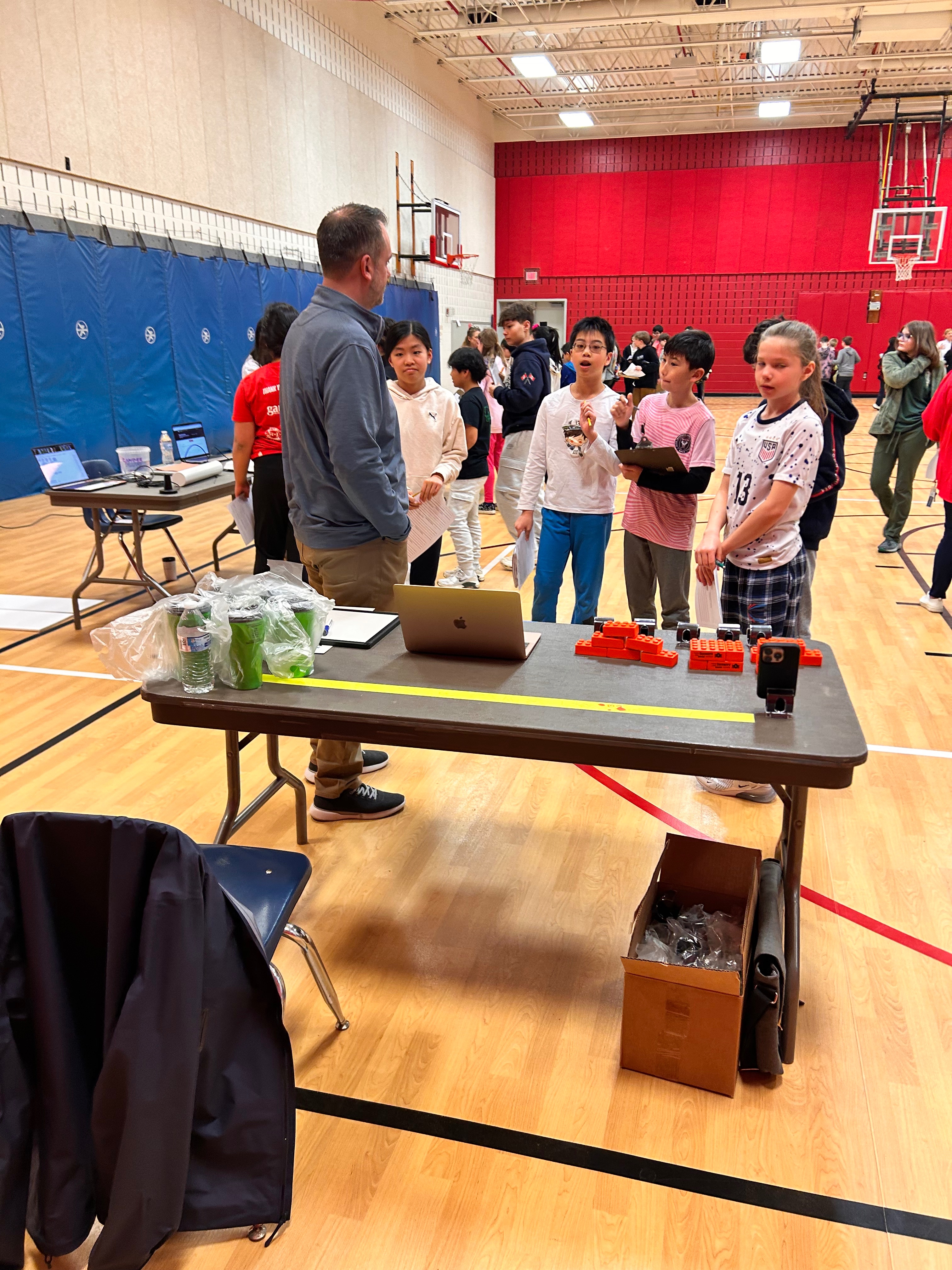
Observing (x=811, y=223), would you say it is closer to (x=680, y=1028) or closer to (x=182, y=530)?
(x=182, y=530)

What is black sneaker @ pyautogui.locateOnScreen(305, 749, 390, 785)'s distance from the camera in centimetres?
343

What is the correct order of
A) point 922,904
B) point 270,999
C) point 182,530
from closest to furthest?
point 270,999 → point 922,904 → point 182,530

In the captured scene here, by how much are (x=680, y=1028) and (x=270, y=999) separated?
0.91 metres

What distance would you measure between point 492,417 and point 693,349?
317 cm

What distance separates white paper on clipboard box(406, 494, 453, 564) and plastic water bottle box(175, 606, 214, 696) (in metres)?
1.79

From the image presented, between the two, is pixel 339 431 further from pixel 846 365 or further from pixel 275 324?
pixel 846 365

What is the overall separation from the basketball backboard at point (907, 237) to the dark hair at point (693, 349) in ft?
62.8

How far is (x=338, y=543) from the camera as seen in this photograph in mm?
2729

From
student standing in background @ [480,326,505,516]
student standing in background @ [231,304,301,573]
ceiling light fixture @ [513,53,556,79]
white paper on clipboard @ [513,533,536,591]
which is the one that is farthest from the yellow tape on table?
ceiling light fixture @ [513,53,556,79]

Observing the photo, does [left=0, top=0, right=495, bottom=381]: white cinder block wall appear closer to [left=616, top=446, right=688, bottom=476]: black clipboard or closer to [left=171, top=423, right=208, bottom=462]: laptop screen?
[left=171, top=423, right=208, bottom=462]: laptop screen

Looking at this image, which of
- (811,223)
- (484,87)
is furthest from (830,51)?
(484,87)

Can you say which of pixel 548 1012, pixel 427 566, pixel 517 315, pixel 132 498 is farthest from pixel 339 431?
pixel 517 315

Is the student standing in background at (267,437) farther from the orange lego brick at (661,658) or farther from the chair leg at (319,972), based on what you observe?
the chair leg at (319,972)

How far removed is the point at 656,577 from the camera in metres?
3.71
